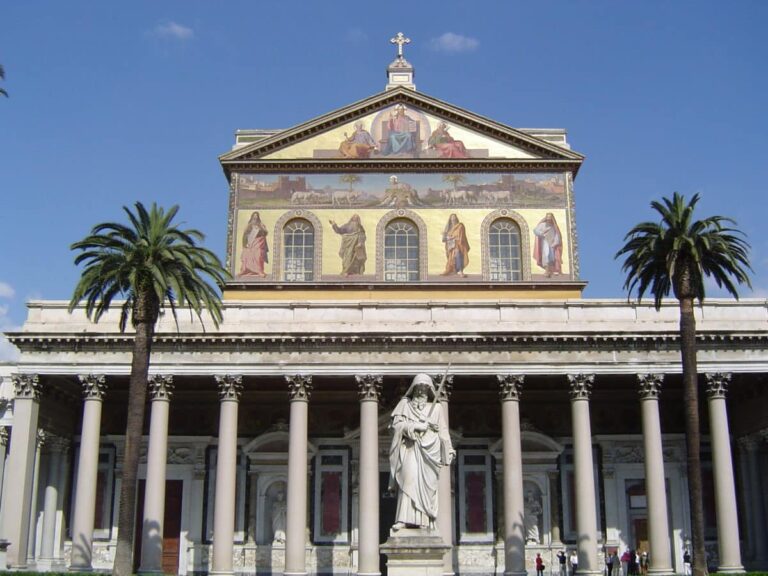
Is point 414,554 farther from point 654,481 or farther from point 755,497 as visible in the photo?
point 755,497

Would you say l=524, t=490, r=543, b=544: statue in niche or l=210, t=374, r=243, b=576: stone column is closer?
l=210, t=374, r=243, b=576: stone column

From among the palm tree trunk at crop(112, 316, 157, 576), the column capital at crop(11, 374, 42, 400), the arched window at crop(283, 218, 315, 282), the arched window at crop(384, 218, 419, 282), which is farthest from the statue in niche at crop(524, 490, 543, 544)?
the column capital at crop(11, 374, 42, 400)

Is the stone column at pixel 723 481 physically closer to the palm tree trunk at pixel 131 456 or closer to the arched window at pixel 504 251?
the arched window at pixel 504 251

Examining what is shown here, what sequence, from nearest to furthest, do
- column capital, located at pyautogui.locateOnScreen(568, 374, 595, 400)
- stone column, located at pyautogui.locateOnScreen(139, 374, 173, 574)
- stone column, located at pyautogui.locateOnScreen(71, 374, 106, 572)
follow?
stone column, located at pyautogui.locateOnScreen(71, 374, 106, 572), stone column, located at pyautogui.locateOnScreen(139, 374, 173, 574), column capital, located at pyautogui.locateOnScreen(568, 374, 595, 400)

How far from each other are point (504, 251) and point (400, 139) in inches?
258

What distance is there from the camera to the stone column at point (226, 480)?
33.9 m

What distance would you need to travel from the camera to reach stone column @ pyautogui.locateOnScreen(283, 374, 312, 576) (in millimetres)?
33906

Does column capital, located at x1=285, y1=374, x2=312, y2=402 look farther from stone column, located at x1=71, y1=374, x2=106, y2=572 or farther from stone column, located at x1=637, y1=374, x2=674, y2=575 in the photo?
stone column, located at x1=637, y1=374, x2=674, y2=575

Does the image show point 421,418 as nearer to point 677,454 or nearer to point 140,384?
point 140,384

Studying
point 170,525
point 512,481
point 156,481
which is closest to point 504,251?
point 512,481

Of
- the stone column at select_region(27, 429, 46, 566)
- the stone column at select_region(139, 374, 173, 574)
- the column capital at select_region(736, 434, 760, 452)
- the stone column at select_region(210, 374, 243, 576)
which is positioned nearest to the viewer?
the stone column at select_region(139, 374, 173, 574)

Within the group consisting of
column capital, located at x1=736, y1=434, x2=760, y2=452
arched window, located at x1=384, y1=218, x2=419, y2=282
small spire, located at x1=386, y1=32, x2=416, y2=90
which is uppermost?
small spire, located at x1=386, y1=32, x2=416, y2=90

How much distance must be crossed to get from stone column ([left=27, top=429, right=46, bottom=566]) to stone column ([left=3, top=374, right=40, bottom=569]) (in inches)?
65.0

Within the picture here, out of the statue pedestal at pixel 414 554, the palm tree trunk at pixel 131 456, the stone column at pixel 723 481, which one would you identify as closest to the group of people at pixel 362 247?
the stone column at pixel 723 481
